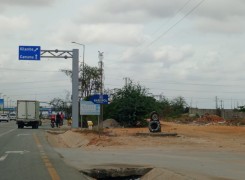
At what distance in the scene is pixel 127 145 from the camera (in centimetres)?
2789

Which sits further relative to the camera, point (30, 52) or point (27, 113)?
point (27, 113)

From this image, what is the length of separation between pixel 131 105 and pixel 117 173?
133 ft

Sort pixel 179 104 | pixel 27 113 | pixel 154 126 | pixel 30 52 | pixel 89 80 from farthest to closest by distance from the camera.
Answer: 1. pixel 179 104
2. pixel 89 80
3. pixel 27 113
4. pixel 30 52
5. pixel 154 126

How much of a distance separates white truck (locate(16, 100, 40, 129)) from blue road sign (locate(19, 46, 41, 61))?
13.9 metres

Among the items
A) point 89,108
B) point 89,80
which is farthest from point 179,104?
point 89,108

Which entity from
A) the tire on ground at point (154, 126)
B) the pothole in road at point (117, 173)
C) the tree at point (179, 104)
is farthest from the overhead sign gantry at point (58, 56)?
the tree at point (179, 104)

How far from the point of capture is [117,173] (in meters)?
15.6

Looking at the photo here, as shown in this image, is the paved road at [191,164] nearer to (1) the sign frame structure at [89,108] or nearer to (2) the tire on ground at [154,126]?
(2) the tire on ground at [154,126]

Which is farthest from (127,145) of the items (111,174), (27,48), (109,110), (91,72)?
(91,72)

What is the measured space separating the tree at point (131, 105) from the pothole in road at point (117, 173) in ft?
131

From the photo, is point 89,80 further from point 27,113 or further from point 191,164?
point 191,164

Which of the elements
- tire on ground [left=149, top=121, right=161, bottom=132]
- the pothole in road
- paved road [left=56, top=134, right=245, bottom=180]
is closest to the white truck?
tire on ground [left=149, top=121, right=161, bottom=132]

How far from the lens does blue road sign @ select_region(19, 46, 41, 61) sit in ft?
167

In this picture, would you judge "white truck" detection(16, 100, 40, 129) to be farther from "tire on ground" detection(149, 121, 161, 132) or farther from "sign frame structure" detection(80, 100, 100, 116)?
"tire on ground" detection(149, 121, 161, 132)
